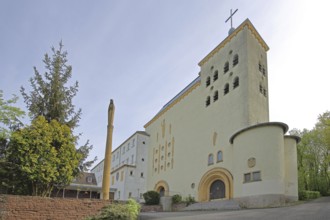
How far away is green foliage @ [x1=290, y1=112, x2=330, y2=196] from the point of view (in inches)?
1287

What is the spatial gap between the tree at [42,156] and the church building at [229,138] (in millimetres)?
11777

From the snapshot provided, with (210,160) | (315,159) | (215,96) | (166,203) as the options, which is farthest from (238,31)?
(315,159)

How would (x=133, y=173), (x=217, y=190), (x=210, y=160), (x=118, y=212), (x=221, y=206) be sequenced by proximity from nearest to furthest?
(x=118, y=212) < (x=221, y=206) < (x=217, y=190) < (x=210, y=160) < (x=133, y=173)

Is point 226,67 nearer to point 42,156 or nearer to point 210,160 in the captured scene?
point 210,160

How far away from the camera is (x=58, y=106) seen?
19.0 m

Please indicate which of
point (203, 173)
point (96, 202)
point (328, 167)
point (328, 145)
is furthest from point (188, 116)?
point (96, 202)

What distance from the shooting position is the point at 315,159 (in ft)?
112

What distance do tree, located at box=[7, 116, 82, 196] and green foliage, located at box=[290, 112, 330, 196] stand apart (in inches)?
1036

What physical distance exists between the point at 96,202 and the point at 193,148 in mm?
17114

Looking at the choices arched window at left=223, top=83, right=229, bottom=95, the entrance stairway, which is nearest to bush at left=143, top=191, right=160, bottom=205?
the entrance stairway

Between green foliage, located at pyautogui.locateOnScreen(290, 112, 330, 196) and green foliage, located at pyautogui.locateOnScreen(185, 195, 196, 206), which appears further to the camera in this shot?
green foliage, located at pyautogui.locateOnScreen(290, 112, 330, 196)

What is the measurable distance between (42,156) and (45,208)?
8.57 ft

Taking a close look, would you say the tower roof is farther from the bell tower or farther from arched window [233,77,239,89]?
arched window [233,77,239,89]

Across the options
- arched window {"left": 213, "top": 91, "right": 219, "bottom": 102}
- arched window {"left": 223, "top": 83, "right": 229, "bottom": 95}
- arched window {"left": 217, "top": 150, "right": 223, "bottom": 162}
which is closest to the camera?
arched window {"left": 217, "top": 150, "right": 223, "bottom": 162}
